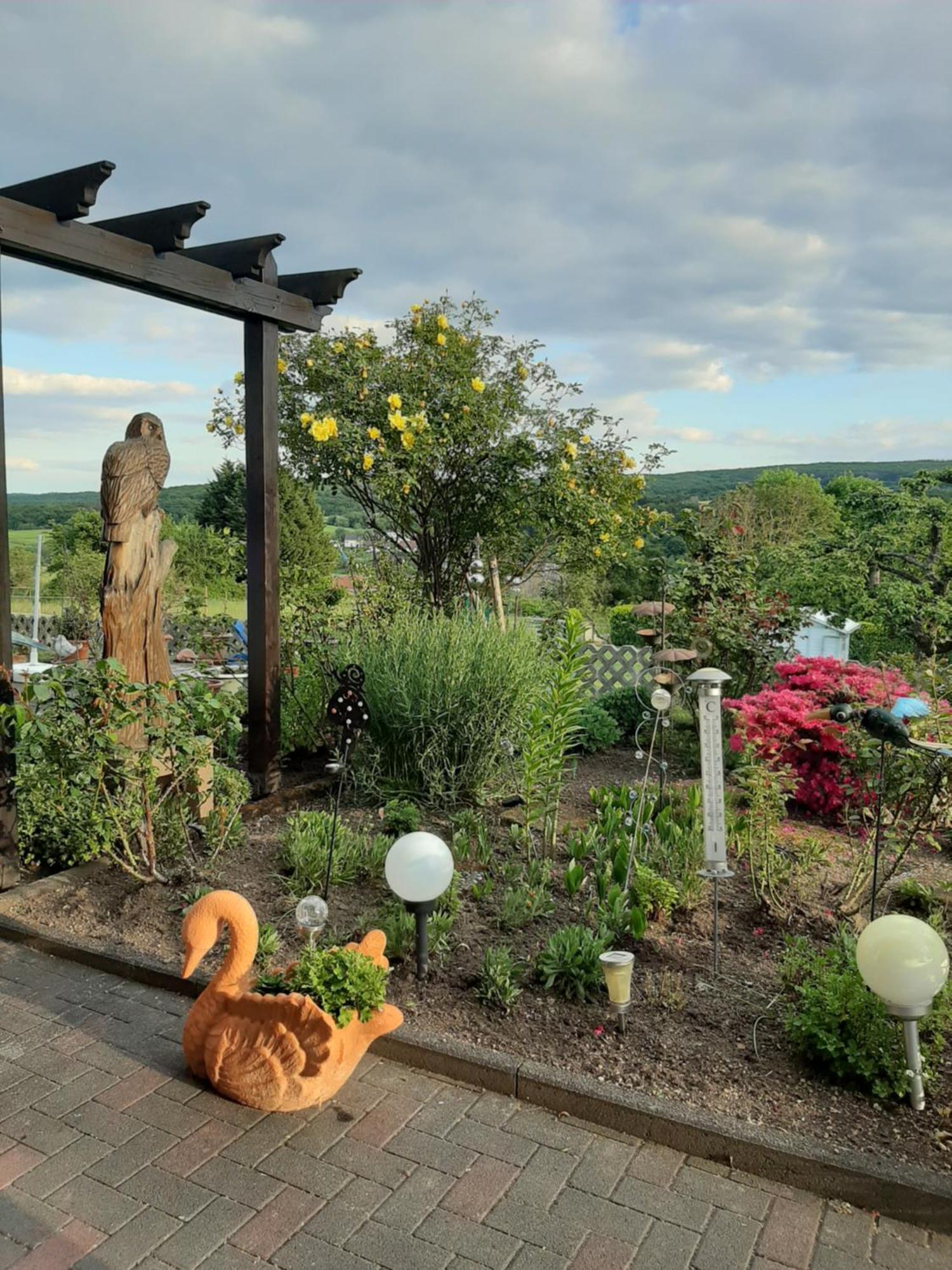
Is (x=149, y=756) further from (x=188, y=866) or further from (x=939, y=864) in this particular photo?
(x=939, y=864)

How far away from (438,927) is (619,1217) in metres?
1.42

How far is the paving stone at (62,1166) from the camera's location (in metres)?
2.27

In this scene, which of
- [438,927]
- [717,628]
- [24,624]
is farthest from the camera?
[24,624]

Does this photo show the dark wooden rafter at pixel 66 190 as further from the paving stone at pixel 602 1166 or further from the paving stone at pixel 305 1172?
the paving stone at pixel 602 1166

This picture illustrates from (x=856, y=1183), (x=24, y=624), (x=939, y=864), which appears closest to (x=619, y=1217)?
(x=856, y=1183)

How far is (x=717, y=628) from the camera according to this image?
701 cm

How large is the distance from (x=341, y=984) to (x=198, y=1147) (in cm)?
55

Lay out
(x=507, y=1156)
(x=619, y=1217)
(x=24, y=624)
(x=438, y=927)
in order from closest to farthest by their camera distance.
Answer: (x=619, y=1217) < (x=507, y=1156) < (x=438, y=927) < (x=24, y=624)

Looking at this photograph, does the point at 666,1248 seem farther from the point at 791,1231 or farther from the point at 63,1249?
the point at 63,1249

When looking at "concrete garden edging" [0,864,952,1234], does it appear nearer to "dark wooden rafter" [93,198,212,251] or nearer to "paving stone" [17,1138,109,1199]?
"paving stone" [17,1138,109,1199]

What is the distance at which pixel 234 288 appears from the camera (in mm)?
5020

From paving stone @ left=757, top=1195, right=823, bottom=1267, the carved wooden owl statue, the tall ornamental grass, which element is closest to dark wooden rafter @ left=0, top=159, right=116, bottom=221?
the carved wooden owl statue

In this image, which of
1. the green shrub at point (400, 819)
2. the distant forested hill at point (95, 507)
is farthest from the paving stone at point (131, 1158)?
the distant forested hill at point (95, 507)

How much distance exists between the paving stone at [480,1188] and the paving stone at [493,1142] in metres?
0.03
